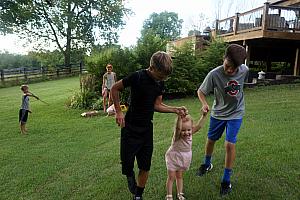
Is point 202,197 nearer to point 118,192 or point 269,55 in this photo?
point 118,192

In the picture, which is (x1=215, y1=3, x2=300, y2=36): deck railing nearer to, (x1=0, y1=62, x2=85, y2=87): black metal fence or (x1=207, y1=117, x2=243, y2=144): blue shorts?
(x1=207, y1=117, x2=243, y2=144): blue shorts

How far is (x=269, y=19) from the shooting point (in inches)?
456

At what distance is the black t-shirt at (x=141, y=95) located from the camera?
285cm

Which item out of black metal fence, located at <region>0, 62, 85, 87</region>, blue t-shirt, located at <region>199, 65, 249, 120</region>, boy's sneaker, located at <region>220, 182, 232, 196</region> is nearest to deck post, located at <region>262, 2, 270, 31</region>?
blue t-shirt, located at <region>199, 65, 249, 120</region>

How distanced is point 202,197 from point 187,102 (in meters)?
7.12

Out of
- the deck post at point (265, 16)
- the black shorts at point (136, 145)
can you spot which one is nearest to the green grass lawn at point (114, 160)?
the black shorts at point (136, 145)

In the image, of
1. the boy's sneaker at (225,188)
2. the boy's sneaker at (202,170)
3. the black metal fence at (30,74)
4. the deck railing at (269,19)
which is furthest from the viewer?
the black metal fence at (30,74)

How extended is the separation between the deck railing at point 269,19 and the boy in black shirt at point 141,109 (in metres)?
9.84

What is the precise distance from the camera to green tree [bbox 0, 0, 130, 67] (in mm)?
30922

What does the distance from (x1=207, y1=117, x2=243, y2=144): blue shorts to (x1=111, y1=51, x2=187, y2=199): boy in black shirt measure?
710 millimetres

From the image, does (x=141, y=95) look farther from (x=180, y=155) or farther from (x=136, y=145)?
(x=180, y=155)

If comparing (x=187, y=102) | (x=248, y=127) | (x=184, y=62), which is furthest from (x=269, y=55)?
(x=248, y=127)

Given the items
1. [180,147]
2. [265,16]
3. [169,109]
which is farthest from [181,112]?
[265,16]

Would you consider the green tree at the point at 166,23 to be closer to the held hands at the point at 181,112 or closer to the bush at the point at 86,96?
the bush at the point at 86,96
